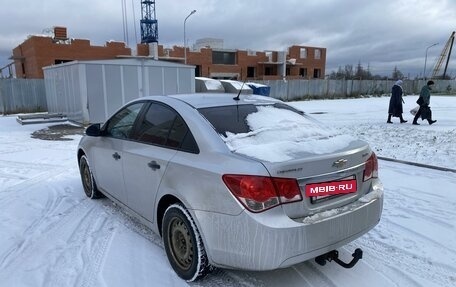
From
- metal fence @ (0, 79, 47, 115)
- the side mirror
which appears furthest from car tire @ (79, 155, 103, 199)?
metal fence @ (0, 79, 47, 115)

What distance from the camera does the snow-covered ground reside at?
9.71 ft

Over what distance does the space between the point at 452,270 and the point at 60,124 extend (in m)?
14.7

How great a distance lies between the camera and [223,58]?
51125 millimetres

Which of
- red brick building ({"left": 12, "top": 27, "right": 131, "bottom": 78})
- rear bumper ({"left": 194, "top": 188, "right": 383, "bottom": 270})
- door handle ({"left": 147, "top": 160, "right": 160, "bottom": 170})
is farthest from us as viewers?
red brick building ({"left": 12, "top": 27, "right": 131, "bottom": 78})

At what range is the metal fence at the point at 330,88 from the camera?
32.1 metres

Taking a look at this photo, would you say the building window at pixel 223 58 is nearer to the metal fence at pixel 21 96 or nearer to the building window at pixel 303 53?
the building window at pixel 303 53

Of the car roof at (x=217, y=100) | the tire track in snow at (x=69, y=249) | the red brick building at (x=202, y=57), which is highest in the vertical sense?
the red brick building at (x=202, y=57)

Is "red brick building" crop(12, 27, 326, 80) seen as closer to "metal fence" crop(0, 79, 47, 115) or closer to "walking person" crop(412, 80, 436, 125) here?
"metal fence" crop(0, 79, 47, 115)

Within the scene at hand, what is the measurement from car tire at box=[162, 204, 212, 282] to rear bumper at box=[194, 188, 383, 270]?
0.13 meters

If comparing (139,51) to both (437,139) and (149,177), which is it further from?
(149,177)

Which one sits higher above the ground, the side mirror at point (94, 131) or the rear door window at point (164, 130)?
the rear door window at point (164, 130)

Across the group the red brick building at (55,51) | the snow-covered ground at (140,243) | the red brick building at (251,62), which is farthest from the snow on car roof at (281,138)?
the red brick building at (251,62)

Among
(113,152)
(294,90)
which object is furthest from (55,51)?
(113,152)

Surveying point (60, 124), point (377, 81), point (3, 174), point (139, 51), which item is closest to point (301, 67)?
point (377, 81)
